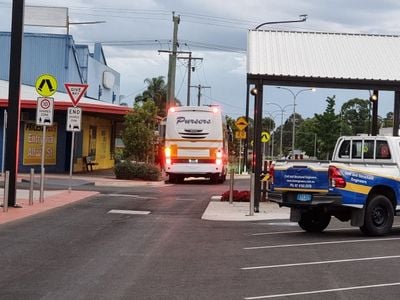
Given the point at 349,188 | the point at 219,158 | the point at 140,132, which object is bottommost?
the point at 349,188

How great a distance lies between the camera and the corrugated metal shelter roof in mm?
19484

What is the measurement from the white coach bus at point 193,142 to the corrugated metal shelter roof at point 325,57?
890 cm

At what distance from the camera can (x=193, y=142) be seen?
3120 centimetres

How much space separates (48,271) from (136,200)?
37.6ft

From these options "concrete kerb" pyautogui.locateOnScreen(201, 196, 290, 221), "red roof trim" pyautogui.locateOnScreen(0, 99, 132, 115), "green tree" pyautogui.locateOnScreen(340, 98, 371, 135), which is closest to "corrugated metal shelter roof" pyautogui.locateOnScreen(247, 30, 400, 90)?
"concrete kerb" pyautogui.locateOnScreen(201, 196, 290, 221)

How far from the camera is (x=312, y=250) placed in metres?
11.3

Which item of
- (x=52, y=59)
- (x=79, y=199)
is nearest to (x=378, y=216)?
(x=79, y=199)

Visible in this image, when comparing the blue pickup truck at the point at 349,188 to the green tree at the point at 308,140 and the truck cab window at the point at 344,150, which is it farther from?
the green tree at the point at 308,140

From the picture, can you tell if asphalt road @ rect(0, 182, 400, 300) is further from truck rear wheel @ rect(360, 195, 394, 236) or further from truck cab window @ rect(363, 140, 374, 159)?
truck cab window @ rect(363, 140, 374, 159)

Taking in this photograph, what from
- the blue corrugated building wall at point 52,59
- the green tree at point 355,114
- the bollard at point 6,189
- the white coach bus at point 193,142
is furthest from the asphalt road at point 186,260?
the green tree at point 355,114

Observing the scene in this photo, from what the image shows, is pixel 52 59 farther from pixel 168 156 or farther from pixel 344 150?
pixel 344 150

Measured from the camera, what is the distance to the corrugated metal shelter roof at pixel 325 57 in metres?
19.5

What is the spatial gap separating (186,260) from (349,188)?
14.0ft

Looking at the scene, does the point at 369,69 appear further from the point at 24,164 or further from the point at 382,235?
the point at 24,164
